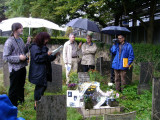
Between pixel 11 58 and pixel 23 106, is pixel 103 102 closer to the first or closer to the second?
pixel 23 106

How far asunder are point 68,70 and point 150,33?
692cm

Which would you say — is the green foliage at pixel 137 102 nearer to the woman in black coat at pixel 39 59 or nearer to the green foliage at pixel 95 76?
the green foliage at pixel 95 76

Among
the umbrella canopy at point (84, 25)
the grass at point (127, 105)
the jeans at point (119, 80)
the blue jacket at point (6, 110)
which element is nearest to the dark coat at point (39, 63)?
the grass at point (127, 105)

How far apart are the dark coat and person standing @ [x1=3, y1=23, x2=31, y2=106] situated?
0.23 m

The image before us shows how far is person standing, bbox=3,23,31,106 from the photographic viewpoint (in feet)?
12.2

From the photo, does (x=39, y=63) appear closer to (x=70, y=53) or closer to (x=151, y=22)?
(x=70, y=53)

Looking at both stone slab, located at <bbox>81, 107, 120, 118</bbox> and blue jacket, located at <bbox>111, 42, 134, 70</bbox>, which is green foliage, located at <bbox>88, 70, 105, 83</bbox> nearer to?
blue jacket, located at <bbox>111, 42, 134, 70</bbox>

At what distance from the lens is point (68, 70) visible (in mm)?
6434

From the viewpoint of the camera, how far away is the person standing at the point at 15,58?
371cm

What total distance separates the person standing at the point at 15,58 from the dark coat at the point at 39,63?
0.23 metres

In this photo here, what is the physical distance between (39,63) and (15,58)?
497 mm

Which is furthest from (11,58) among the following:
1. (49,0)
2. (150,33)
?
(49,0)

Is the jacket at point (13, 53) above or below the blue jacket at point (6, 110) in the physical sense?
above

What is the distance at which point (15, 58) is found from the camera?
147 inches
